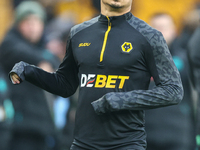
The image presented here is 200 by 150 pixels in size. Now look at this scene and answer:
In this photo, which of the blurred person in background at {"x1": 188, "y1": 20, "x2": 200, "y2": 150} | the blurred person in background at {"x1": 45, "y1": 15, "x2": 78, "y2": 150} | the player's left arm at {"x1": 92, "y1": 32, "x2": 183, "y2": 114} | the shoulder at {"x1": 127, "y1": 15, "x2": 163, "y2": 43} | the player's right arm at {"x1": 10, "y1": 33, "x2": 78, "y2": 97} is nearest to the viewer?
the player's left arm at {"x1": 92, "y1": 32, "x2": 183, "y2": 114}

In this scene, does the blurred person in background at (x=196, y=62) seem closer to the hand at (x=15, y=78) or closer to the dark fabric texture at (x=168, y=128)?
the dark fabric texture at (x=168, y=128)

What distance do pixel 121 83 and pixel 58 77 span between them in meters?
0.74

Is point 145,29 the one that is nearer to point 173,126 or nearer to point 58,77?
point 58,77

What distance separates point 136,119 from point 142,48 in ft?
1.86

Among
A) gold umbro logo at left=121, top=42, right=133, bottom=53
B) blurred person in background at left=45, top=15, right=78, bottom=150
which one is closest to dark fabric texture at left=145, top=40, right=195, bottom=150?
blurred person in background at left=45, top=15, right=78, bottom=150

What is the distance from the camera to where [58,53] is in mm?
8641

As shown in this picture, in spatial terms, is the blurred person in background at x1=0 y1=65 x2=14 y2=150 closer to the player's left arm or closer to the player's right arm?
the player's right arm

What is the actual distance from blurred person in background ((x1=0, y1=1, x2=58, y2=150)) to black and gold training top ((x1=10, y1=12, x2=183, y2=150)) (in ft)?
9.50

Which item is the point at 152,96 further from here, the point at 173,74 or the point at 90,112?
the point at 90,112

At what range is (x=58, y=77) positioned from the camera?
4.37 metres

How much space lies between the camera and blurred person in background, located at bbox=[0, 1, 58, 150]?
6805mm

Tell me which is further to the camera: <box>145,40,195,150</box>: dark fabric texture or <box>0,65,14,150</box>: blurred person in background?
<box>0,65,14,150</box>: blurred person in background

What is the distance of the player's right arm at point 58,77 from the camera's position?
13.6ft


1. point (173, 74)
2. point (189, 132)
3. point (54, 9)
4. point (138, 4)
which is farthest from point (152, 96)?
point (138, 4)
